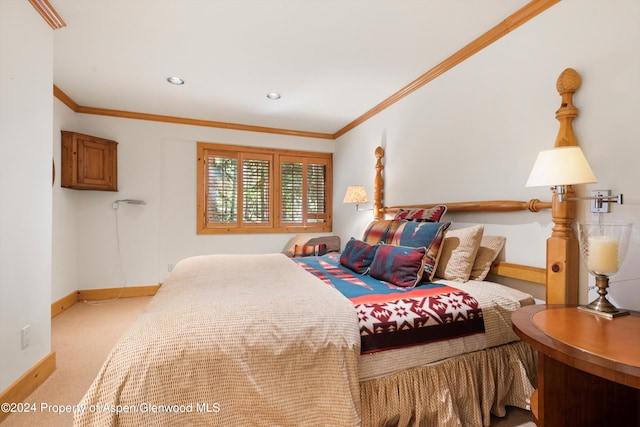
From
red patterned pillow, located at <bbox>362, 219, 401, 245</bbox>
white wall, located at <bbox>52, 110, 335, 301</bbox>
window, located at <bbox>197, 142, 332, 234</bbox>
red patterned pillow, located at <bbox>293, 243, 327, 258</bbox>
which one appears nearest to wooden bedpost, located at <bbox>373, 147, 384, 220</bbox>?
red patterned pillow, located at <bbox>362, 219, 401, 245</bbox>

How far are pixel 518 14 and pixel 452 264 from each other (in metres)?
1.72

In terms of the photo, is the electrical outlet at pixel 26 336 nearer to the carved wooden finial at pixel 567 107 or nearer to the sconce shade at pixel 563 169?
the sconce shade at pixel 563 169

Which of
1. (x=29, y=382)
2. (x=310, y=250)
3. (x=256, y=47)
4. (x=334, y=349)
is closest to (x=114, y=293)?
(x=29, y=382)

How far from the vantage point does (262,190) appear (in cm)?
453

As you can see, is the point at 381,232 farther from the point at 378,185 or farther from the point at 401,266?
the point at 378,185

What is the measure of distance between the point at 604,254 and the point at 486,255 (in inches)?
31.2

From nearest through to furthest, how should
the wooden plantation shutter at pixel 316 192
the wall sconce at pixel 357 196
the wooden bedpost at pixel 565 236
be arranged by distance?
the wooden bedpost at pixel 565 236 → the wall sconce at pixel 357 196 → the wooden plantation shutter at pixel 316 192

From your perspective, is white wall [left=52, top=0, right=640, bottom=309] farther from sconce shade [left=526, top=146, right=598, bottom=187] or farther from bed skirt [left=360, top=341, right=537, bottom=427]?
bed skirt [left=360, top=341, right=537, bottom=427]

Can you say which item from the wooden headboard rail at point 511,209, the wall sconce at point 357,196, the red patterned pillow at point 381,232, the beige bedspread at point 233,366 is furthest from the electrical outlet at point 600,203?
the wall sconce at point 357,196

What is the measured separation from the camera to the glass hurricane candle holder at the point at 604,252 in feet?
3.92

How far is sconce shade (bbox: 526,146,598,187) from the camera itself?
1340mm

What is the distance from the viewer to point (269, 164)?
180 inches

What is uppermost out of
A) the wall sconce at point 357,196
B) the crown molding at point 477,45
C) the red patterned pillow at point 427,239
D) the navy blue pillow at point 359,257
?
the crown molding at point 477,45

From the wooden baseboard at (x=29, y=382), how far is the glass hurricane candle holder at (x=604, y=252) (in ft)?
9.98
